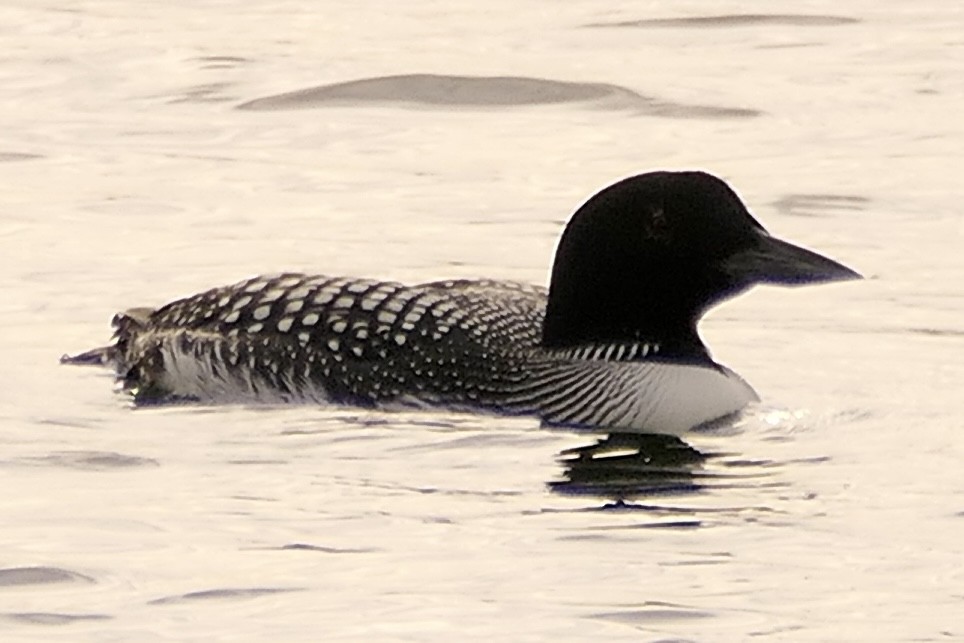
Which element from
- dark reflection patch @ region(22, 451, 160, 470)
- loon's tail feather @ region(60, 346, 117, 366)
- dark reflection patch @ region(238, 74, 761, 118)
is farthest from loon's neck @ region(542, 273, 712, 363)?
dark reflection patch @ region(238, 74, 761, 118)

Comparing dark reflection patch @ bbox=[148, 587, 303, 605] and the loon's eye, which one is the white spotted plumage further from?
dark reflection patch @ bbox=[148, 587, 303, 605]

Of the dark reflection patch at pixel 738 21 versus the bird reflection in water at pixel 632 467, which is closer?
the bird reflection in water at pixel 632 467

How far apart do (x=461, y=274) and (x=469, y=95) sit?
3.86m

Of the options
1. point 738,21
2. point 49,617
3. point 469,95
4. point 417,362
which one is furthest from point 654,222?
point 738,21

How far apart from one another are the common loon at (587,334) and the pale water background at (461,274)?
0.47 feet

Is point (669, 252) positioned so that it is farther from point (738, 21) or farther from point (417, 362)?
point (738, 21)

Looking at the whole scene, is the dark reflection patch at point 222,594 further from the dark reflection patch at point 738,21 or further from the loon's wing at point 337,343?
the dark reflection patch at point 738,21

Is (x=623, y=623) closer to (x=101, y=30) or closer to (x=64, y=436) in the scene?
(x=64, y=436)

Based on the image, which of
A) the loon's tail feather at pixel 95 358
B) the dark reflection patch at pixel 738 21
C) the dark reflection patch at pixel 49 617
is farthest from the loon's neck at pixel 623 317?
the dark reflection patch at pixel 738 21

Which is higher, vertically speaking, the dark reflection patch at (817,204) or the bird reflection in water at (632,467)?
the dark reflection patch at (817,204)

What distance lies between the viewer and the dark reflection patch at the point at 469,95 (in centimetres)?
1468

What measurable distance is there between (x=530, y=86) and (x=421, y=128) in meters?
0.88

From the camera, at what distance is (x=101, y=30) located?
55.5 feet

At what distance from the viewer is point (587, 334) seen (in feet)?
29.8
